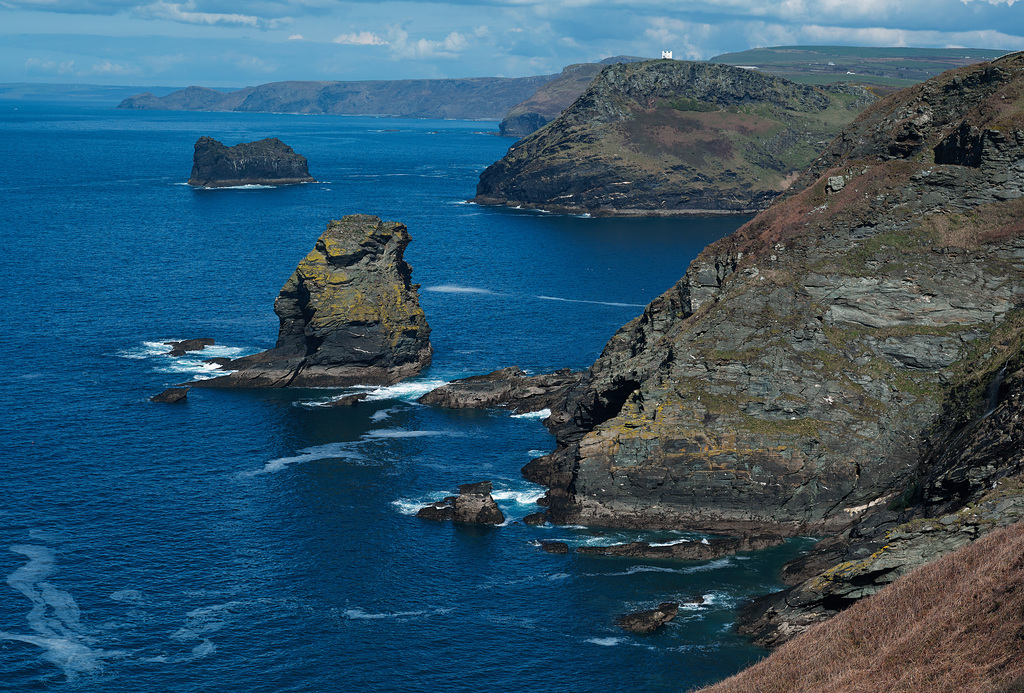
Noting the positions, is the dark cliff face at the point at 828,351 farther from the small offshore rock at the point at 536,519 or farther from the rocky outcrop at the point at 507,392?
the rocky outcrop at the point at 507,392

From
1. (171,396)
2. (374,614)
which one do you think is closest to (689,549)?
(374,614)

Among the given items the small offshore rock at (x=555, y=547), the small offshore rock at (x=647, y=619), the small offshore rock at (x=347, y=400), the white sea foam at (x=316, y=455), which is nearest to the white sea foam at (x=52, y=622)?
the white sea foam at (x=316, y=455)

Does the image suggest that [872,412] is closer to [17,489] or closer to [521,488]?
[521,488]

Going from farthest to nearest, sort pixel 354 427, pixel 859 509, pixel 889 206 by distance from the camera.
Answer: pixel 354 427
pixel 889 206
pixel 859 509

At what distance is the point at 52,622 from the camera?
68.8m

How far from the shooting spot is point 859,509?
3246 inches

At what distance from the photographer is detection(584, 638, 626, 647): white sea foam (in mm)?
66500

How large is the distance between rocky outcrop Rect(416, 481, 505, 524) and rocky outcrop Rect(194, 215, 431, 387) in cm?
3727

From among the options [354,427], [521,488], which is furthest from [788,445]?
[354,427]

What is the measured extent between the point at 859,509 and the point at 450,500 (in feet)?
110

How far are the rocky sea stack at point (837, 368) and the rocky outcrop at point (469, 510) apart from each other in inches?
193

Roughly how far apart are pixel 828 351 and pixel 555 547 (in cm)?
3044

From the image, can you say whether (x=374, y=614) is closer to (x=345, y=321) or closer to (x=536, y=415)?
(x=536, y=415)

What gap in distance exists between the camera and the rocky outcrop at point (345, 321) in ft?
399
